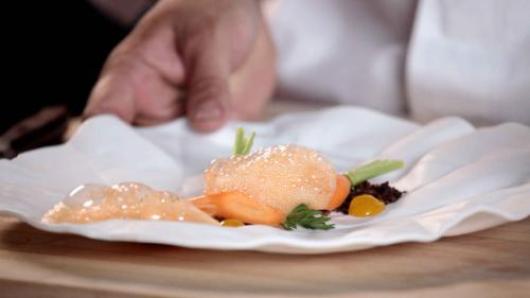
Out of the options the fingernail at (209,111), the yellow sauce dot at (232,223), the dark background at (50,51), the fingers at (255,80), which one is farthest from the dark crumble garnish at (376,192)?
the dark background at (50,51)

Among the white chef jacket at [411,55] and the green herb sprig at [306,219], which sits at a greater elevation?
the white chef jacket at [411,55]

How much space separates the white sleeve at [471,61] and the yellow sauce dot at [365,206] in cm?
51

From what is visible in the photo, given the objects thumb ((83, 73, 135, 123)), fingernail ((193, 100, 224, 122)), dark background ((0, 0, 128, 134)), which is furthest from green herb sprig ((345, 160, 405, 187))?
dark background ((0, 0, 128, 134))

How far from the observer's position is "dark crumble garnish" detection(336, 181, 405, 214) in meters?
0.91

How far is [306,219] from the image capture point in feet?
2.72

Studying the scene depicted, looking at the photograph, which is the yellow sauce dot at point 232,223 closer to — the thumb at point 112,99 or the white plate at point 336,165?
the white plate at point 336,165

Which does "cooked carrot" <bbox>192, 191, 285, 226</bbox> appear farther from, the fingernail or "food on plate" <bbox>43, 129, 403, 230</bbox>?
the fingernail

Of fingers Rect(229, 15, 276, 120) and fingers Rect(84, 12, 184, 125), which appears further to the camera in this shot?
fingers Rect(229, 15, 276, 120)

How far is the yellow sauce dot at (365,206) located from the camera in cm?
88

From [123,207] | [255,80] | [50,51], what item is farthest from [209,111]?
[50,51]

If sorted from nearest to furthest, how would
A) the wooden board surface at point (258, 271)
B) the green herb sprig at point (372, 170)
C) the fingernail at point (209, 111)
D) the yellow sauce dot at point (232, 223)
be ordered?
the wooden board surface at point (258, 271) < the yellow sauce dot at point (232, 223) < the green herb sprig at point (372, 170) < the fingernail at point (209, 111)

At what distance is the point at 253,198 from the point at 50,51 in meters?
1.55

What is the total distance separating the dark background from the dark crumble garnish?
4.57 feet

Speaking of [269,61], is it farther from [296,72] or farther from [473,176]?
[473,176]
